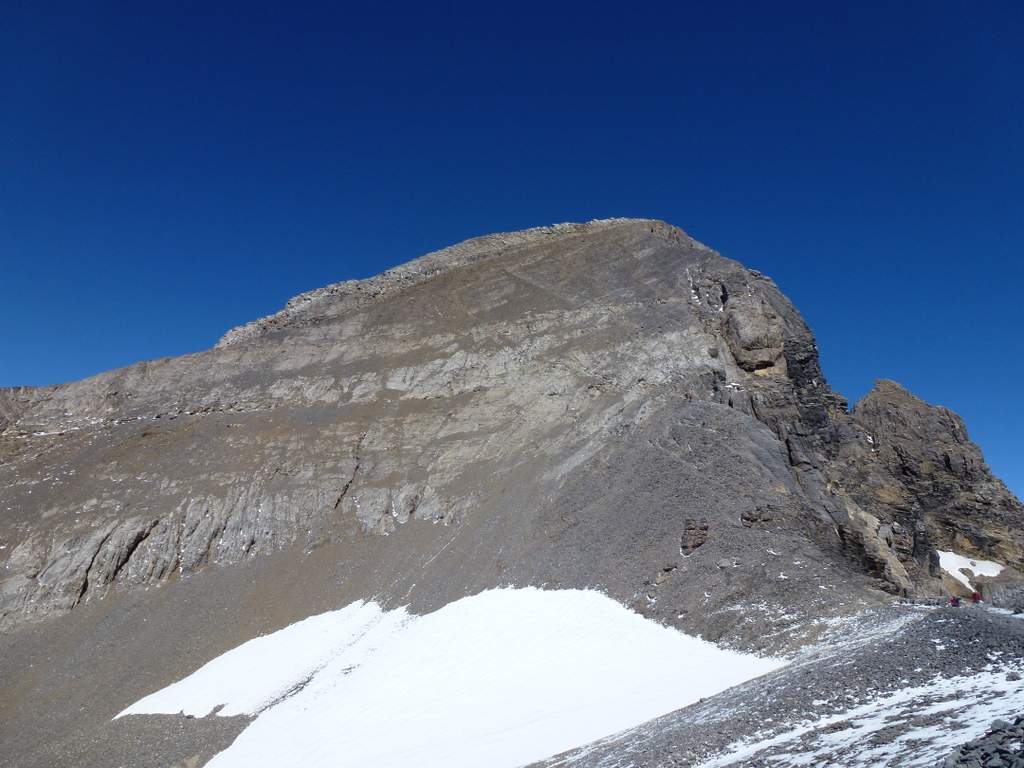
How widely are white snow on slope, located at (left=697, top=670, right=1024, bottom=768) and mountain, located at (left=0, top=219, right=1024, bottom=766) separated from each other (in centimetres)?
603

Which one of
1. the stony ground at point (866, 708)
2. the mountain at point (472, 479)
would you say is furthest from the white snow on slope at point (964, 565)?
the stony ground at point (866, 708)

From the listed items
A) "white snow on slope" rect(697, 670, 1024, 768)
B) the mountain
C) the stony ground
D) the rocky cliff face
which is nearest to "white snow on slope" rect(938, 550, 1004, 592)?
the mountain

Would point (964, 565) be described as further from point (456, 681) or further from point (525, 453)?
point (456, 681)

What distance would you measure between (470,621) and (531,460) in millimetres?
10300

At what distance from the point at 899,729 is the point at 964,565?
41.6m

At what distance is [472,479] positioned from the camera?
104 ft

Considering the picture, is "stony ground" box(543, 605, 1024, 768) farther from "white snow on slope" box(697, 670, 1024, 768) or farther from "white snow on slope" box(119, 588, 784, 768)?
"white snow on slope" box(119, 588, 784, 768)

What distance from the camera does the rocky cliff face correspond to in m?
22.1

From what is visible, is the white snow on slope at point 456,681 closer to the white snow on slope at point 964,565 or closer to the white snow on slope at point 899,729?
the white snow on slope at point 899,729

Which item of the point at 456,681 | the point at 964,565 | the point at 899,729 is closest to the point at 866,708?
the point at 899,729

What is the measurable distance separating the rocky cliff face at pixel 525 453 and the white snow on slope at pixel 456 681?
→ 1313 millimetres

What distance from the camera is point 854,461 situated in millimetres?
36219

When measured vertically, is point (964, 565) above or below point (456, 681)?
below

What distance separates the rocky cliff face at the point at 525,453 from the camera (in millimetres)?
22078
